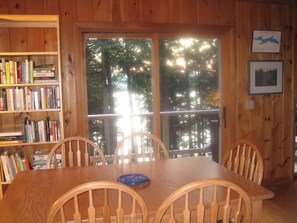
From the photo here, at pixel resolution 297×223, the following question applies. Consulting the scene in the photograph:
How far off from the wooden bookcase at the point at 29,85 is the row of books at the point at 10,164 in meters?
0.07

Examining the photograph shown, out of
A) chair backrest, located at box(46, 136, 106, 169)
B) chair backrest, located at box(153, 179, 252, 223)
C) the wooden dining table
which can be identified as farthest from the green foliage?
chair backrest, located at box(153, 179, 252, 223)

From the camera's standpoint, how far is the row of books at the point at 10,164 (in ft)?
9.82

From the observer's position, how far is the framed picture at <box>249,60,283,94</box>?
3.70 meters

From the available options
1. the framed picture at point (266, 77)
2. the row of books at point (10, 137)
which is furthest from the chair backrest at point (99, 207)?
the framed picture at point (266, 77)

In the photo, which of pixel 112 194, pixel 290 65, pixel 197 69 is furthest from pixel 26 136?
pixel 290 65

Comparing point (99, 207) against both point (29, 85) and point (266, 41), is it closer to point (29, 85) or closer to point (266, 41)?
point (29, 85)

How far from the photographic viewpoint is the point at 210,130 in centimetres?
402

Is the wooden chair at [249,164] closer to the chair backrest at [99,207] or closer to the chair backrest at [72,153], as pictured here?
the chair backrest at [99,207]

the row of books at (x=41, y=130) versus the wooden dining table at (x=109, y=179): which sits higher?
the row of books at (x=41, y=130)

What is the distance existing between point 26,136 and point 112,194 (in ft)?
5.95

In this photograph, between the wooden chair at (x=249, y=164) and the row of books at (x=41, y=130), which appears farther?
the row of books at (x=41, y=130)

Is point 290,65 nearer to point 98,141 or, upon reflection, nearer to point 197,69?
point 197,69

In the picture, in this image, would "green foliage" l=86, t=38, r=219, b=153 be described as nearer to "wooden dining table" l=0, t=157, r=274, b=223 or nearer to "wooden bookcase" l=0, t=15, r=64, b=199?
"wooden bookcase" l=0, t=15, r=64, b=199

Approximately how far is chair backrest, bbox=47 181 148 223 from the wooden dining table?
0.34 ft
